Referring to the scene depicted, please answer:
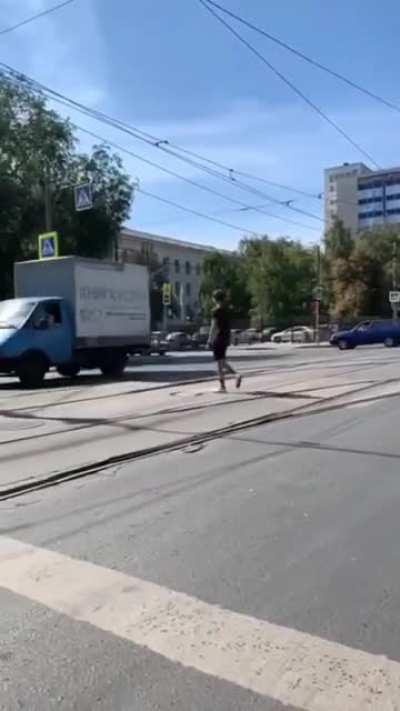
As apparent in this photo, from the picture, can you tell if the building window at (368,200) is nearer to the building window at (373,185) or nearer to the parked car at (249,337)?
the building window at (373,185)

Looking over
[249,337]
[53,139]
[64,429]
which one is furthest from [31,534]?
[249,337]

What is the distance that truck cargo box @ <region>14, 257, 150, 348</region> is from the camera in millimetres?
19344

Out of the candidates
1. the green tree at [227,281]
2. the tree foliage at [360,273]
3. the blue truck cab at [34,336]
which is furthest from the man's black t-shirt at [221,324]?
the green tree at [227,281]

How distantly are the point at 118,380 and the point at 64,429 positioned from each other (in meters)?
8.71

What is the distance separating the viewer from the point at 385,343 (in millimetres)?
43594

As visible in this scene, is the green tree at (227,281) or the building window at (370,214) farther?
the building window at (370,214)

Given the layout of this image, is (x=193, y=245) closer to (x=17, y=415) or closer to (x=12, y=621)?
(x=17, y=415)

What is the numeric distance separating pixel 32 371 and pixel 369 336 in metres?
29.3

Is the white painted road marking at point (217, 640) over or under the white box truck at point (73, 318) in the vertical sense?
under

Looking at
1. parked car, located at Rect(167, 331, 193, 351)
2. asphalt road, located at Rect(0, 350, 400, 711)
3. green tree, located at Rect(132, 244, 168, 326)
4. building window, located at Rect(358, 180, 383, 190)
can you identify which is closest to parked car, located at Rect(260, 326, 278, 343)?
green tree, located at Rect(132, 244, 168, 326)

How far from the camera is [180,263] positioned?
114188 mm

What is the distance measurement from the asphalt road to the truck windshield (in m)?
10.9

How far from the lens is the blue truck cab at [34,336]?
675 inches

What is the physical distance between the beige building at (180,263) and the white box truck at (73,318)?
79.4 m
